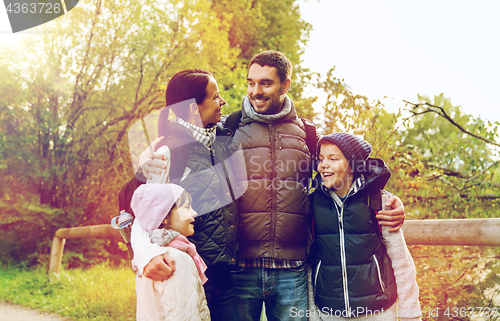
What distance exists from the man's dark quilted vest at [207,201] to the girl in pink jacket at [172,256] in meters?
0.07

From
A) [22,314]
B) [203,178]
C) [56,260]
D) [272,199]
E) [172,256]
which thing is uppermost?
[203,178]

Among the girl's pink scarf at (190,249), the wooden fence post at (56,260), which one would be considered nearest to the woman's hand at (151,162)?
the girl's pink scarf at (190,249)

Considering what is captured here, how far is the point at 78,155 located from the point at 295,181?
729 cm

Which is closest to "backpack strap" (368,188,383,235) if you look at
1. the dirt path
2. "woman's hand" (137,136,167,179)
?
"woman's hand" (137,136,167,179)

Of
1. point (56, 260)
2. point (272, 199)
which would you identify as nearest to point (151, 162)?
point (272, 199)

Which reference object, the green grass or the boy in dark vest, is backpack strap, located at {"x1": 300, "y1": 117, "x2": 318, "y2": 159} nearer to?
the boy in dark vest

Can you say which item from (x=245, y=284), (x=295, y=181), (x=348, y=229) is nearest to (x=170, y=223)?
(x=245, y=284)

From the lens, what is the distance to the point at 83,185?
27.8 feet

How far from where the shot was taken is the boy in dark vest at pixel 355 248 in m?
1.97

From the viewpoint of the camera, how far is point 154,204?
1920 millimetres

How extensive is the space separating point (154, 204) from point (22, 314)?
14.3ft

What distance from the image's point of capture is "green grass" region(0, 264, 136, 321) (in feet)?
15.1

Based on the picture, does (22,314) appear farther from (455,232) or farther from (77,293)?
(455,232)

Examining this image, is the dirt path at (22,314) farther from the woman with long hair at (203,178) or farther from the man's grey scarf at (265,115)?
the man's grey scarf at (265,115)
